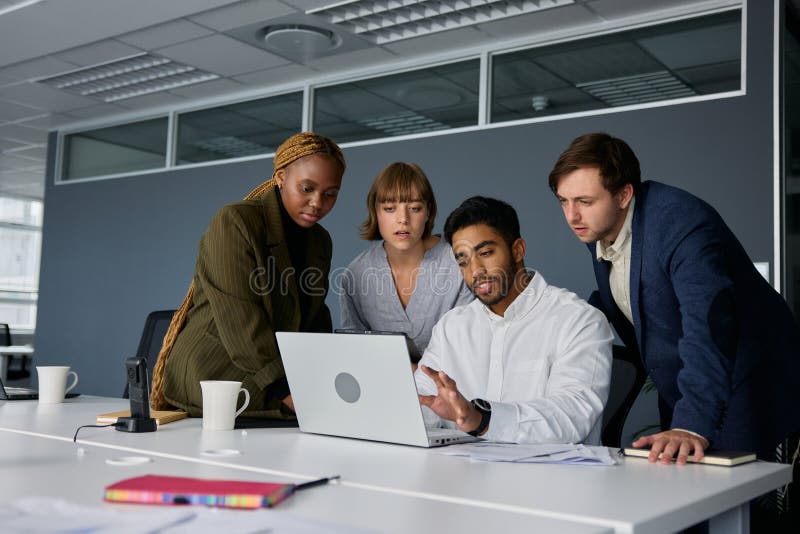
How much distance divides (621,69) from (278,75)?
2344 millimetres

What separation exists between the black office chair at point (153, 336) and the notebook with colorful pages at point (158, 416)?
0.79 metres

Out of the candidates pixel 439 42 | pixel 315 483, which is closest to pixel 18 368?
pixel 439 42

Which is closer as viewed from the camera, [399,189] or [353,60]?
[399,189]

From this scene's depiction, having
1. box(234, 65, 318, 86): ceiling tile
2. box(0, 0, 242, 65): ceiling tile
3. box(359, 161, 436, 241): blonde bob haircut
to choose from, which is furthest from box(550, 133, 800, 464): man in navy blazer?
box(234, 65, 318, 86): ceiling tile

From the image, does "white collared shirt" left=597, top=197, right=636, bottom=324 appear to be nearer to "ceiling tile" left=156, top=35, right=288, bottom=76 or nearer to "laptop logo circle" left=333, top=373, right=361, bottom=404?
"laptop logo circle" left=333, top=373, right=361, bottom=404

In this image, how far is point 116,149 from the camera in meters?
6.65

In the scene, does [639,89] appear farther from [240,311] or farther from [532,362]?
[240,311]

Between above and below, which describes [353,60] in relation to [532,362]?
above

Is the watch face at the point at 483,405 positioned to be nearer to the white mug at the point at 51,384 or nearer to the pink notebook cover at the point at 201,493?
the pink notebook cover at the point at 201,493

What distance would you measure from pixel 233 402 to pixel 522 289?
836 millimetres

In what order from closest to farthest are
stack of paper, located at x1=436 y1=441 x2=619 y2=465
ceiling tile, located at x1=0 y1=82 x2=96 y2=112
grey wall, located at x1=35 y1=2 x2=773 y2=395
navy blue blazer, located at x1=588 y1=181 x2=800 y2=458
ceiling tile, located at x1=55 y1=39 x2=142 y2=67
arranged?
stack of paper, located at x1=436 y1=441 x2=619 y2=465 < navy blue blazer, located at x1=588 y1=181 x2=800 y2=458 < grey wall, located at x1=35 y1=2 x2=773 y2=395 < ceiling tile, located at x1=55 y1=39 x2=142 y2=67 < ceiling tile, located at x1=0 y1=82 x2=96 y2=112

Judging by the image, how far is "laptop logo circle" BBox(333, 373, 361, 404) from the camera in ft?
5.19

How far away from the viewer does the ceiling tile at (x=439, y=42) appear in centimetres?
452

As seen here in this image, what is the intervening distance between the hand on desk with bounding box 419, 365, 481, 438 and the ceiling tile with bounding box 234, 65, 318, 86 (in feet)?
13.2
